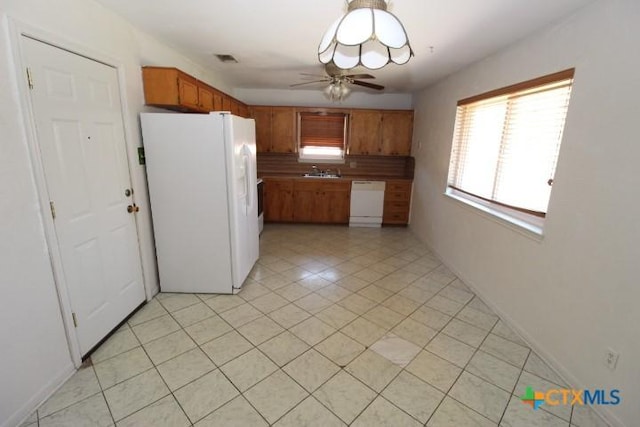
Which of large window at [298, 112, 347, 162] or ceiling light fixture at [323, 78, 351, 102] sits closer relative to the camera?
ceiling light fixture at [323, 78, 351, 102]

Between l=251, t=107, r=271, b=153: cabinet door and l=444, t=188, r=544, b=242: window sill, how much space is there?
353cm

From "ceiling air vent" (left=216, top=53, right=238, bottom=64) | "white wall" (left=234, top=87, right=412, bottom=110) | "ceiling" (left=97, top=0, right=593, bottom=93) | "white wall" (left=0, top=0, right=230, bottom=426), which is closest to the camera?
"white wall" (left=0, top=0, right=230, bottom=426)

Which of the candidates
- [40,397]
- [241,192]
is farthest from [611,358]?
[40,397]

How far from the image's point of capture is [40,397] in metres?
1.65

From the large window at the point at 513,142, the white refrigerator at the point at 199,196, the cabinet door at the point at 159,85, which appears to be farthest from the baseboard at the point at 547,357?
the cabinet door at the point at 159,85

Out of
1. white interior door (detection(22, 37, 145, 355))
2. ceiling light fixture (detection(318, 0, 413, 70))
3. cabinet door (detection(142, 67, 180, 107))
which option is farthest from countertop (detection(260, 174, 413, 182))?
ceiling light fixture (detection(318, 0, 413, 70))

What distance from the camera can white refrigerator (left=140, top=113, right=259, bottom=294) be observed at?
2.53 metres

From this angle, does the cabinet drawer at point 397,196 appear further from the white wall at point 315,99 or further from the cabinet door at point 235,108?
the cabinet door at point 235,108

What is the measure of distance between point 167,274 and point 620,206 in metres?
3.51

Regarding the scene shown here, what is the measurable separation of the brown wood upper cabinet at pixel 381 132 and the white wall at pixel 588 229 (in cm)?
259

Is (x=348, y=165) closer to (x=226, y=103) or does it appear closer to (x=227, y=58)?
(x=226, y=103)

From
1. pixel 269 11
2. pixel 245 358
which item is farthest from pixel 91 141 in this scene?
pixel 245 358

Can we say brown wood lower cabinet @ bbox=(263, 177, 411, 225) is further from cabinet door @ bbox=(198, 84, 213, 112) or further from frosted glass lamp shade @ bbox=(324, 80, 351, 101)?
cabinet door @ bbox=(198, 84, 213, 112)

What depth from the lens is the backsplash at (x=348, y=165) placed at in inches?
223
